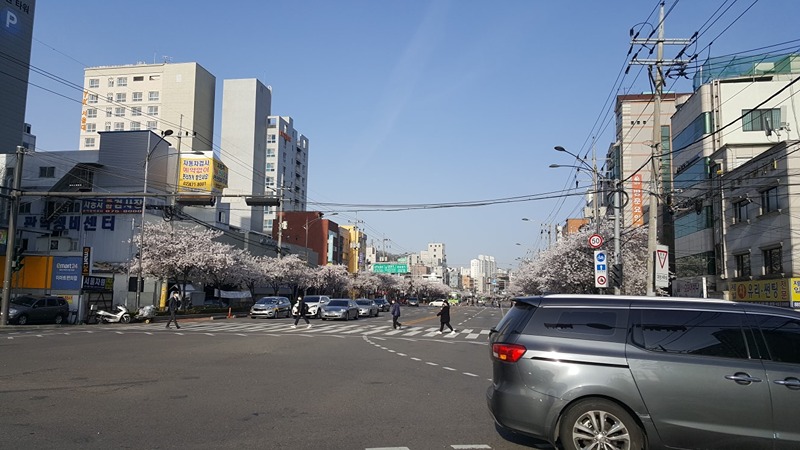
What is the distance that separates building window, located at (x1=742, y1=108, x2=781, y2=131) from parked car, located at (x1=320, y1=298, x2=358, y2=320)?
2799cm

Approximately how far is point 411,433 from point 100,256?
55432 millimetres

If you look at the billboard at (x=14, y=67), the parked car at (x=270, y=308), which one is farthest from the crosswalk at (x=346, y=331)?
the billboard at (x=14, y=67)

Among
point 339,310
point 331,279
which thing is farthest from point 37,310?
point 331,279

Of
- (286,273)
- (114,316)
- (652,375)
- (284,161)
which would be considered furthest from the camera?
(284,161)

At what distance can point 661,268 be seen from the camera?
59.3ft

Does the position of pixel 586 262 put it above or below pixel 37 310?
above

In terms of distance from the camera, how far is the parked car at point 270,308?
1640 inches

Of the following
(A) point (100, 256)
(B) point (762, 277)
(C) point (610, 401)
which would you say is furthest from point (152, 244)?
(C) point (610, 401)

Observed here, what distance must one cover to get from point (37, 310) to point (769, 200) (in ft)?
128

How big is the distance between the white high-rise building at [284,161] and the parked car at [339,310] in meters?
63.7

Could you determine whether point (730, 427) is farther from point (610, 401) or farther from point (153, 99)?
point (153, 99)

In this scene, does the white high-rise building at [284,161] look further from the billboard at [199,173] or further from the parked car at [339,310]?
the parked car at [339,310]

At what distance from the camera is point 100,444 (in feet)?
22.0

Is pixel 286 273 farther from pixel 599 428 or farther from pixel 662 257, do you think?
pixel 599 428
